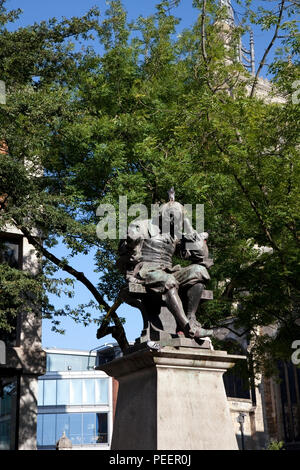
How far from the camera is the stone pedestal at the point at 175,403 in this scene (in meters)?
7.95

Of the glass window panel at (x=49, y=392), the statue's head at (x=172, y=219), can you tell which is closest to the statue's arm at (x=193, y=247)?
the statue's head at (x=172, y=219)

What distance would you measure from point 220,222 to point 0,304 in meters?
6.93

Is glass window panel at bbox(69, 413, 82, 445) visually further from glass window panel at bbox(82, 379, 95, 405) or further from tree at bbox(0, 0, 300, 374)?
tree at bbox(0, 0, 300, 374)

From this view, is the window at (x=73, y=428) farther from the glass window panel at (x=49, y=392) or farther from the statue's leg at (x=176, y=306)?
the statue's leg at (x=176, y=306)

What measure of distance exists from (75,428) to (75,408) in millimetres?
2053

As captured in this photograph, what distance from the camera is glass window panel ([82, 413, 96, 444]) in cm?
6019

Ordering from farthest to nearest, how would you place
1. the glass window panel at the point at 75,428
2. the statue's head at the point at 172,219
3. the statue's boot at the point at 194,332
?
the glass window panel at the point at 75,428 < the statue's head at the point at 172,219 < the statue's boot at the point at 194,332

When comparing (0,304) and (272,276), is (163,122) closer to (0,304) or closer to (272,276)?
(272,276)

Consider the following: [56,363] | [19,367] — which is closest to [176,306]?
[19,367]

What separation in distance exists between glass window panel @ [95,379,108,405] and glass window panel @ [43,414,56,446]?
5572mm

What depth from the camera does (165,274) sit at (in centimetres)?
872

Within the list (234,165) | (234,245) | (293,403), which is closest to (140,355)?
(234,165)

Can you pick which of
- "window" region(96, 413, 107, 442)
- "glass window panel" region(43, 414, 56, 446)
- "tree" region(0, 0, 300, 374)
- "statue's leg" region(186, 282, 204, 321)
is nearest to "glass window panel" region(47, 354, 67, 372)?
"window" region(96, 413, 107, 442)
